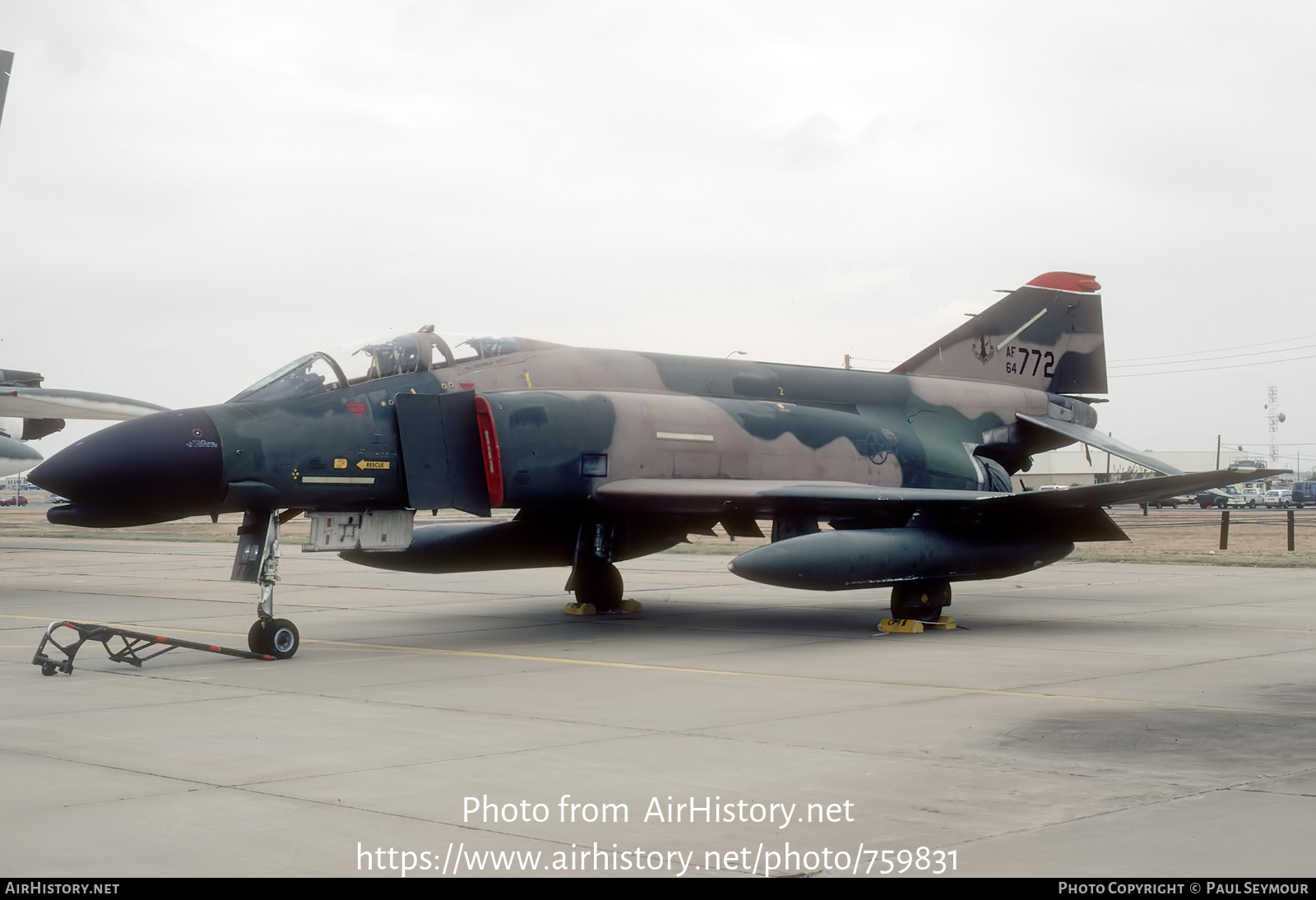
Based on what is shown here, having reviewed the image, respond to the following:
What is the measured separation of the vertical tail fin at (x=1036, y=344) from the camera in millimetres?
17594

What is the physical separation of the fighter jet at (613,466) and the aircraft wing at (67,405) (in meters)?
13.3

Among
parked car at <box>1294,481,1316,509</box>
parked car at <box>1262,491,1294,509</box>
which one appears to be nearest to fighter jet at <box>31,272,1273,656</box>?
parked car at <box>1262,491,1294,509</box>

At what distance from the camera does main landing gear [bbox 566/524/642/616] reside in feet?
49.1

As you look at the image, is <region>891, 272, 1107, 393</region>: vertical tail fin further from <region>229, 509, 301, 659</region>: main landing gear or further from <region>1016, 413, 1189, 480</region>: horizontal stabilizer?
<region>229, 509, 301, 659</region>: main landing gear

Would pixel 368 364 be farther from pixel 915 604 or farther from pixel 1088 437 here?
pixel 1088 437

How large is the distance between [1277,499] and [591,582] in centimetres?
7868

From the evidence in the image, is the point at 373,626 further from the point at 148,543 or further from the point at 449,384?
the point at 148,543

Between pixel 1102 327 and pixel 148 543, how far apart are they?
26.6m

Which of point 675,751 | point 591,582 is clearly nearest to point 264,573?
point 591,582

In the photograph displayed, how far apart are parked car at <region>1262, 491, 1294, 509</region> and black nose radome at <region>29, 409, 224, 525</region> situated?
7830cm

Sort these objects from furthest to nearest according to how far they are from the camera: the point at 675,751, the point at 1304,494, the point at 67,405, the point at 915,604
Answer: the point at 1304,494 → the point at 67,405 → the point at 915,604 → the point at 675,751

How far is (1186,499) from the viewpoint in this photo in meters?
93.9

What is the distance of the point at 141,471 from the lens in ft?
33.6
